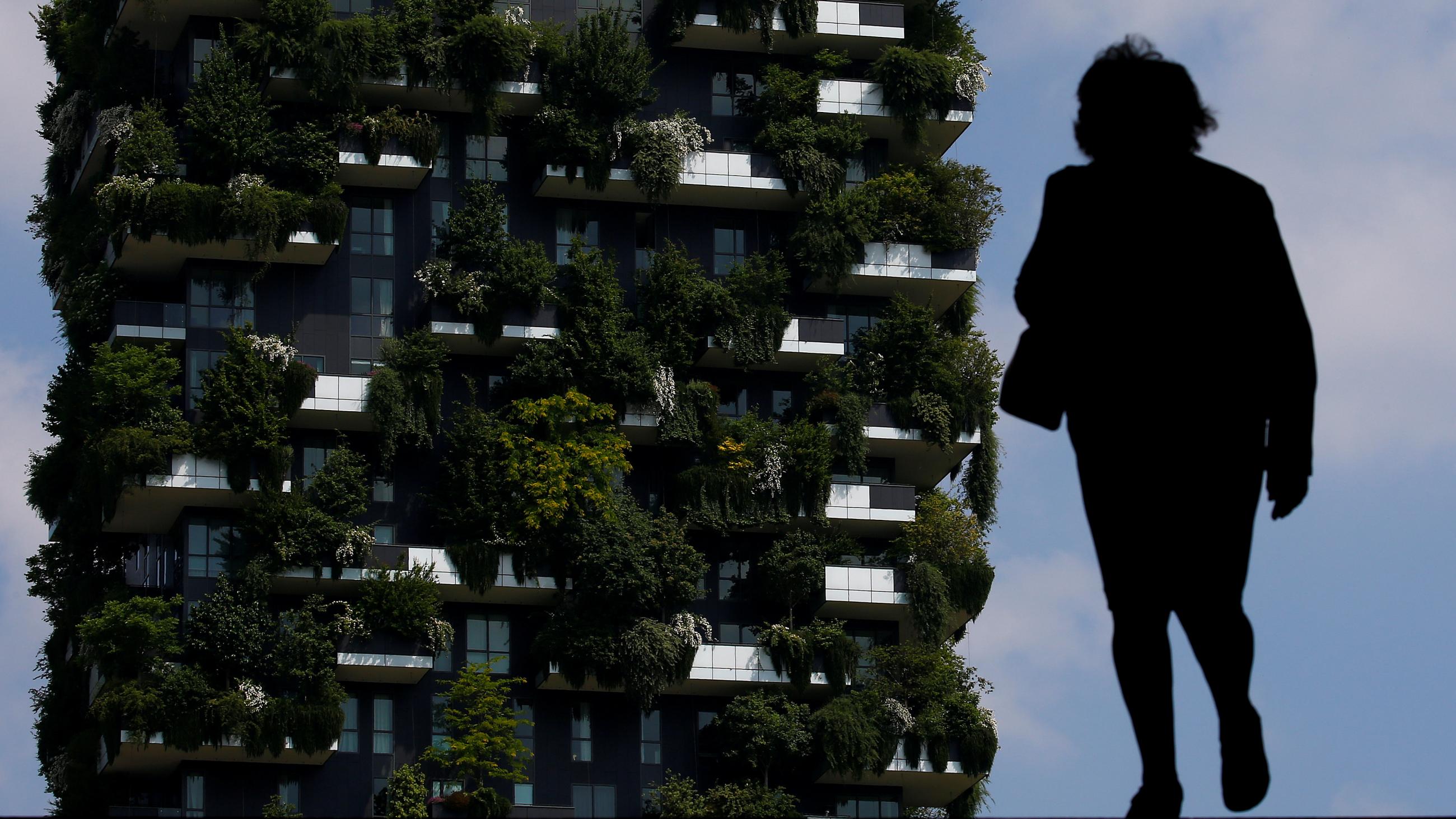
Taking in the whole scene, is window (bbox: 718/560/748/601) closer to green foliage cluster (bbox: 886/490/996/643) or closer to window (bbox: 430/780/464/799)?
green foliage cluster (bbox: 886/490/996/643)

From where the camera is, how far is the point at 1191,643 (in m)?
9.44

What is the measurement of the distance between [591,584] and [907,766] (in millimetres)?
9034

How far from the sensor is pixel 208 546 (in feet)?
192

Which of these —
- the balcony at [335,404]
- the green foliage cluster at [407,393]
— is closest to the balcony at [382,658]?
the green foliage cluster at [407,393]

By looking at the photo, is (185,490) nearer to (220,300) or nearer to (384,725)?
(220,300)

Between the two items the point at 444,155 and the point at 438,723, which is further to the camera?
the point at 444,155

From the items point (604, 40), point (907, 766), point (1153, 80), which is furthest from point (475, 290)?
point (1153, 80)

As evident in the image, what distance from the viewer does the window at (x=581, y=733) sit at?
59438mm

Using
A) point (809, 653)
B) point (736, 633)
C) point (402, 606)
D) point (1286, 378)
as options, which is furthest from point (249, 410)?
point (1286, 378)

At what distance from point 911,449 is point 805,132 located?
8668 mm

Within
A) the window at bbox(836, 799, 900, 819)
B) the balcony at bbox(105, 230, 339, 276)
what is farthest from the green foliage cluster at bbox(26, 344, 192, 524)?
the window at bbox(836, 799, 900, 819)

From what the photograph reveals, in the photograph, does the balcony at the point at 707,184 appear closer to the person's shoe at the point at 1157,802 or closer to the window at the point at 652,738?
the window at the point at 652,738

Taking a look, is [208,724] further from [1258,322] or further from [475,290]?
[1258,322]

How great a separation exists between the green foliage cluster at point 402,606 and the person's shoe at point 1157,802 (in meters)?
49.0
